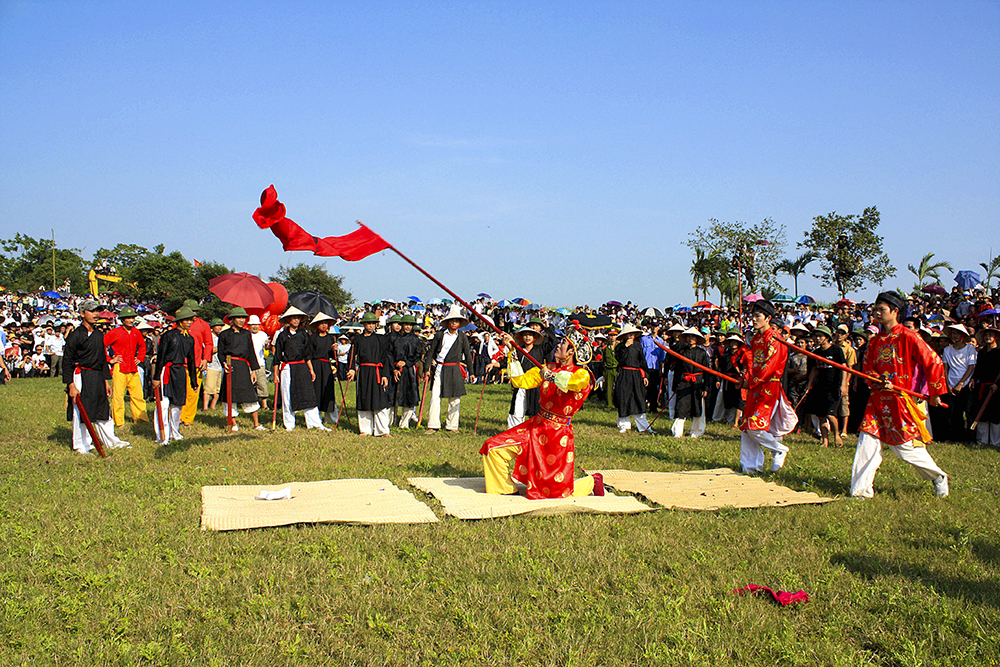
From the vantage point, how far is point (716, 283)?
35250mm

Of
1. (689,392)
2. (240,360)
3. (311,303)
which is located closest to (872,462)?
(689,392)

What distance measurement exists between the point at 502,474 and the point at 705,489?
2.13 m

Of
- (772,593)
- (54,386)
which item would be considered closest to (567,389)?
(772,593)

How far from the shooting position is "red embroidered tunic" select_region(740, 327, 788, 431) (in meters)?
8.18

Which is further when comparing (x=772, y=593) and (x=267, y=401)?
(x=267, y=401)

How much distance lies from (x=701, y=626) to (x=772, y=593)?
702 millimetres

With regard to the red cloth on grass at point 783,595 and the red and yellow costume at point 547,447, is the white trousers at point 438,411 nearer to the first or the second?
the red and yellow costume at point 547,447

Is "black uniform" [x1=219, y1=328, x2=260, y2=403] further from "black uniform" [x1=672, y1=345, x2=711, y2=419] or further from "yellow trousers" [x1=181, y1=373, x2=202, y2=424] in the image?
"black uniform" [x1=672, y1=345, x2=711, y2=419]

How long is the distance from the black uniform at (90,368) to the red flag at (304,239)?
178 inches

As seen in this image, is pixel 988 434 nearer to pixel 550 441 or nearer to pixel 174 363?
pixel 550 441

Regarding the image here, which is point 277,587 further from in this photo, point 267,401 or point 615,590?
point 267,401

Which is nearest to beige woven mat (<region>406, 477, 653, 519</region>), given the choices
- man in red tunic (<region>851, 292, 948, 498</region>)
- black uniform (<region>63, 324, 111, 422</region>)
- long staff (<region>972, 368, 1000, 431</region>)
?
man in red tunic (<region>851, 292, 948, 498</region>)

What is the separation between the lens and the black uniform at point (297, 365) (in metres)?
11.2

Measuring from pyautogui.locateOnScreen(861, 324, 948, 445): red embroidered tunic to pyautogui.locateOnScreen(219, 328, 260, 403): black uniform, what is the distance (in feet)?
28.3
